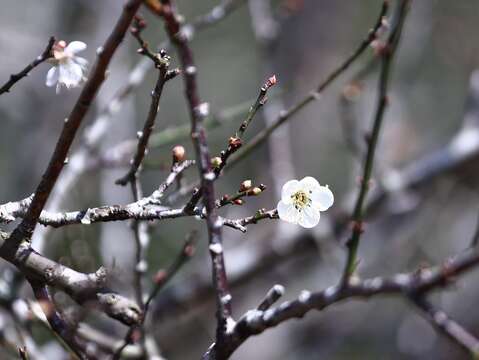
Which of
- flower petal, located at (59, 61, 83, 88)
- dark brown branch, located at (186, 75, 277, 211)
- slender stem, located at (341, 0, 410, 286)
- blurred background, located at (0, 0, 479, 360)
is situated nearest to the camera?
dark brown branch, located at (186, 75, 277, 211)

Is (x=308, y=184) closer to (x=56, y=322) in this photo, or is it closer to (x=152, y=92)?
(x=152, y=92)

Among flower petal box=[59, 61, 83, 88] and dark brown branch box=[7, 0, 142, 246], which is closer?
dark brown branch box=[7, 0, 142, 246]

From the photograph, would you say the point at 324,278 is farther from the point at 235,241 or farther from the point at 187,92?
the point at 187,92

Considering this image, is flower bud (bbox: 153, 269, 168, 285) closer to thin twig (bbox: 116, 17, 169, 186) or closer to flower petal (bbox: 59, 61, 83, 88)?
thin twig (bbox: 116, 17, 169, 186)

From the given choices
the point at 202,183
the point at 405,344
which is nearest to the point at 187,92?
the point at 202,183

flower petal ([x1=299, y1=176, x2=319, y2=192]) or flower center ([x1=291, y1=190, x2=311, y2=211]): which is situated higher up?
flower petal ([x1=299, y1=176, x2=319, y2=192])

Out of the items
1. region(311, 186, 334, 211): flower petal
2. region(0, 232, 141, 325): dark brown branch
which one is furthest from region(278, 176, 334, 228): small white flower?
region(0, 232, 141, 325): dark brown branch

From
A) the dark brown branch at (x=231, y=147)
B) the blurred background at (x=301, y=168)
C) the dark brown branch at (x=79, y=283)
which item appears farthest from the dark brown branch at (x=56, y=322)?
the blurred background at (x=301, y=168)
